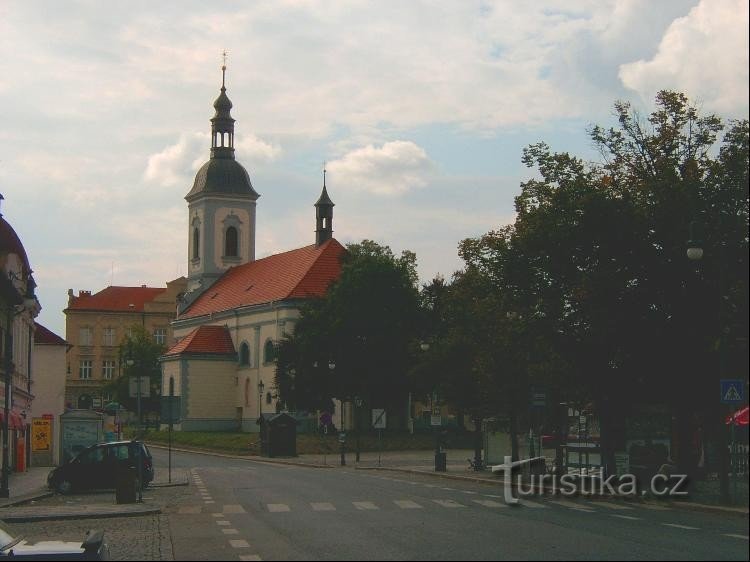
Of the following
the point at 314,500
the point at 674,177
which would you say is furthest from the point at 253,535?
the point at 674,177

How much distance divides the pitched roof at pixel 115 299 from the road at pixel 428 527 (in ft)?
388

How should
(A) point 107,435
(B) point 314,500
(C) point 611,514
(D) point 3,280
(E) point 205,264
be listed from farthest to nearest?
(E) point 205,264 < (A) point 107,435 < (D) point 3,280 < (B) point 314,500 < (C) point 611,514

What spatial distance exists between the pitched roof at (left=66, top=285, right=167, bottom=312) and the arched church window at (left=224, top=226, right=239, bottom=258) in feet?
151

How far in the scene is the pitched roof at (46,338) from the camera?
64500 mm

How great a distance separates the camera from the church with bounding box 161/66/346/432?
297 ft

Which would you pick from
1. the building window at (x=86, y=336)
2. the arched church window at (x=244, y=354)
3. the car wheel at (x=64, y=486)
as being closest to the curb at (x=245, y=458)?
the arched church window at (x=244, y=354)

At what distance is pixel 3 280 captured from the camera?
133 feet

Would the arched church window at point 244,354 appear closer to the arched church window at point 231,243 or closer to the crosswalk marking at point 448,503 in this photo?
the arched church window at point 231,243

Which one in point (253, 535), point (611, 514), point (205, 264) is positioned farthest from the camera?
point (205, 264)

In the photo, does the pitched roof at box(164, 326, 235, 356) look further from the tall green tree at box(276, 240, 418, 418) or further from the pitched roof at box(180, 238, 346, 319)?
the tall green tree at box(276, 240, 418, 418)

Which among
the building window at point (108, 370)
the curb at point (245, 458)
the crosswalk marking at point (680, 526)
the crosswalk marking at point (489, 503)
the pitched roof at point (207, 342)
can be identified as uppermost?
the pitched roof at point (207, 342)

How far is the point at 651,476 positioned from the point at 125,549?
15902 millimetres

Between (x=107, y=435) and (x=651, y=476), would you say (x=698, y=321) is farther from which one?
(x=107, y=435)

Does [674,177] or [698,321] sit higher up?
[674,177]
